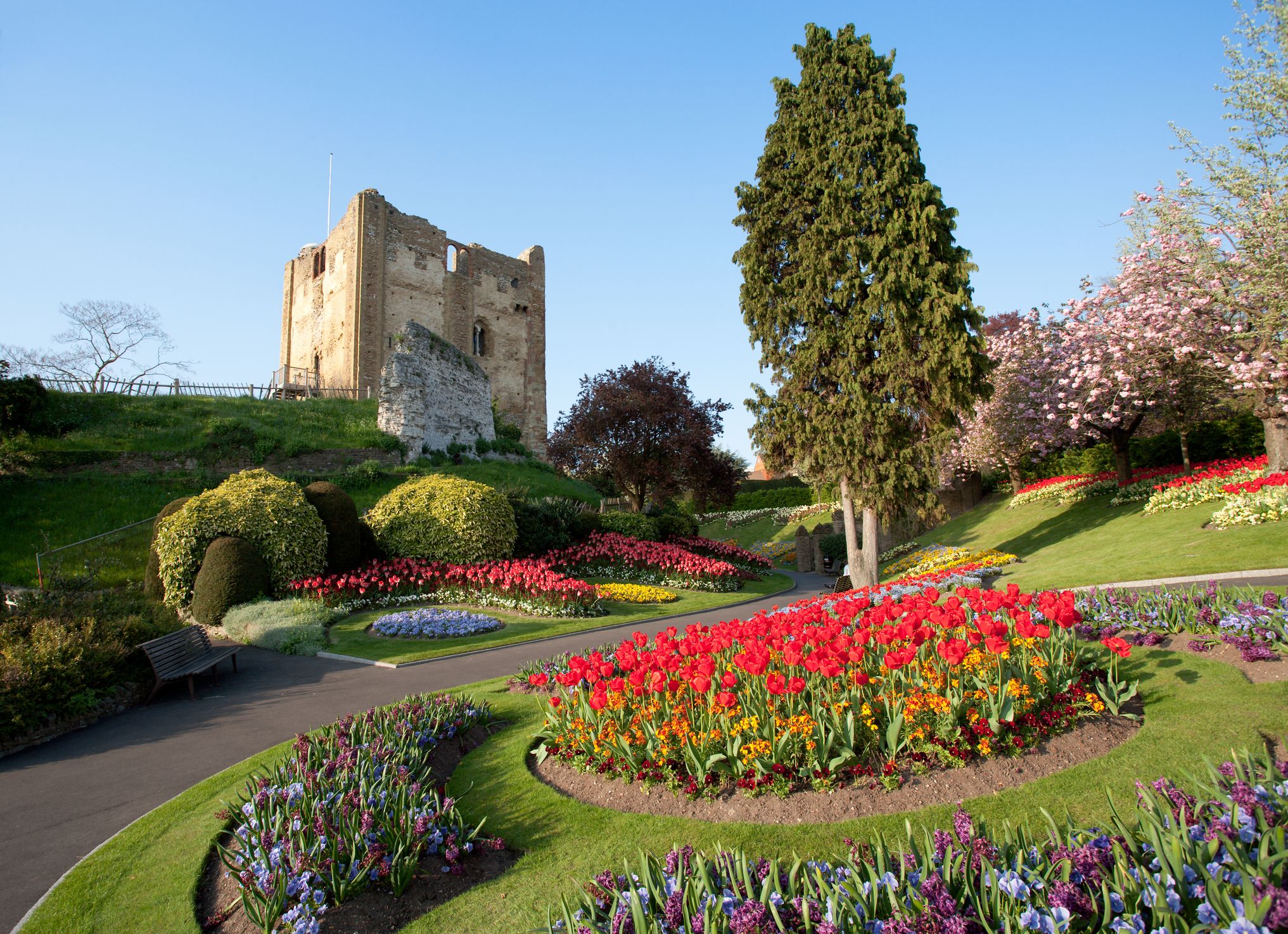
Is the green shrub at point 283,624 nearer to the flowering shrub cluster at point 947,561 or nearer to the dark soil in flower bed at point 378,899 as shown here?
the dark soil in flower bed at point 378,899

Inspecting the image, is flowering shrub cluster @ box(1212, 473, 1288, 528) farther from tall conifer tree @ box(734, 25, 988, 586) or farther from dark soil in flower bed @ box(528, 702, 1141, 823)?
dark soil in flower bed @ box(528, 702, 1141, 823)

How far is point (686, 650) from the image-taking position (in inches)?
197

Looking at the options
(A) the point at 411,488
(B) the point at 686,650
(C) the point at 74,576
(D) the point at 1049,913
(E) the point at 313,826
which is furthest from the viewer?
(A) the point at 411,488

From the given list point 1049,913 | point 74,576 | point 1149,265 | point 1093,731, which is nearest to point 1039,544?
point 1149,265

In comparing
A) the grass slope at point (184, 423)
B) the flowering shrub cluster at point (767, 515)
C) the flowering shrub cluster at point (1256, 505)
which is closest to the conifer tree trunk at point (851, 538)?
the flowering shrub cluster at point (1256, 505)

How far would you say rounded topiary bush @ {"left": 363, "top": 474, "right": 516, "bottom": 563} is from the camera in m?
15.3

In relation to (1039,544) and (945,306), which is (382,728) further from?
(1039,544)

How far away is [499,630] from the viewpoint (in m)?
11.7

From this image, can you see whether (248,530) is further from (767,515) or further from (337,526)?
(767,515)

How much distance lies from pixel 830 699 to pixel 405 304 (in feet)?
132

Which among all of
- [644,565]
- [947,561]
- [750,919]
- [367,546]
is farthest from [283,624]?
[947,561]

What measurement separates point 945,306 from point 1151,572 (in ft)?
20.5

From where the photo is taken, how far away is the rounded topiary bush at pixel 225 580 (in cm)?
1208

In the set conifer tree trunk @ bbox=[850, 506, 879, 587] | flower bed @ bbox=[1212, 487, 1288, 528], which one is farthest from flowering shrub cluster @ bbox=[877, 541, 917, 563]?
flower bed @ bbox=[1212, 487, 1288, 528]
